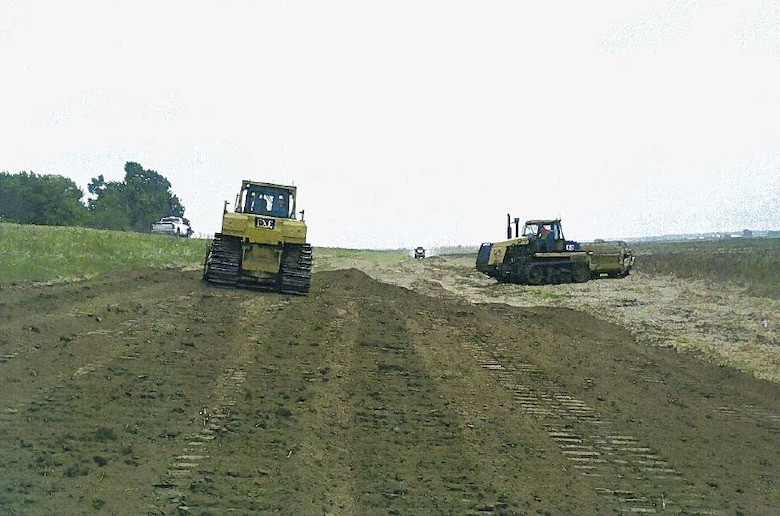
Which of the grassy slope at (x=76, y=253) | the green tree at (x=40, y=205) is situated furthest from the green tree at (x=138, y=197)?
the grassy slope at (x=76, y=253)

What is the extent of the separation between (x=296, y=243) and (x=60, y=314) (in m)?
6.61

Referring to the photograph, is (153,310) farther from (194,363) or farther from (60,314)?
(194,363)

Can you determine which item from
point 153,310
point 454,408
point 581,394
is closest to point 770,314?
point 581,394

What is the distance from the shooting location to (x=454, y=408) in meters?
8.12

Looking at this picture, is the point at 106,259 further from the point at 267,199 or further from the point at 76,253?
the point at 267,199

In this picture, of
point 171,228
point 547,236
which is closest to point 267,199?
point 547,236

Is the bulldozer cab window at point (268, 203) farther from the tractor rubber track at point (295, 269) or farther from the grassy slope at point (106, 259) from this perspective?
the grassy slope at point (106, 259)

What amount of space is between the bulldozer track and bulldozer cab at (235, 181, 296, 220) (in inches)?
475

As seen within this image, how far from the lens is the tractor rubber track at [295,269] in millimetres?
19047

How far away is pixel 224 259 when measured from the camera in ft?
62.2

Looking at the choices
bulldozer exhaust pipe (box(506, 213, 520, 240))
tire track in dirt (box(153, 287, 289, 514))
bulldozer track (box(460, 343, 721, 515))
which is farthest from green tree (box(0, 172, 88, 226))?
bulldozer track (box(460, 343, 721, 515))

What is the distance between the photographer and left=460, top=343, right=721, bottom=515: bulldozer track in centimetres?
575

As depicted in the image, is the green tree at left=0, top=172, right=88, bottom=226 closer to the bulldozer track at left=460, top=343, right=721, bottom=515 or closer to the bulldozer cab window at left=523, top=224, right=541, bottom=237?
the bulldozer cab window at left=523, top=224, right=541, bottom=237

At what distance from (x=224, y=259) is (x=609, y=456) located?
1386 centimetres
